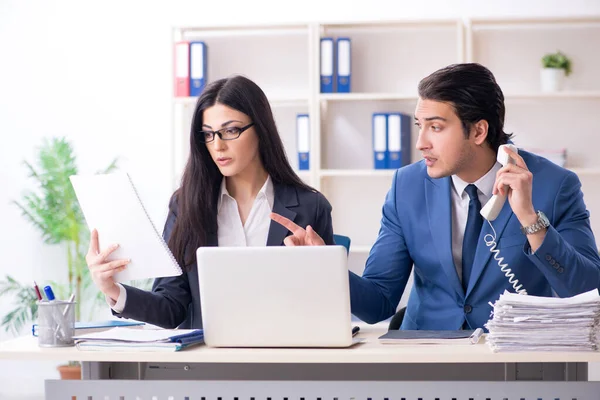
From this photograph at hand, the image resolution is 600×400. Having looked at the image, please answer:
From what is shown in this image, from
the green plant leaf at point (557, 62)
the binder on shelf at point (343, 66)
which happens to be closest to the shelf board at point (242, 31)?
the binder on shelf at point (343, 66)

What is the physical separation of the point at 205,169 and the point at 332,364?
74cm

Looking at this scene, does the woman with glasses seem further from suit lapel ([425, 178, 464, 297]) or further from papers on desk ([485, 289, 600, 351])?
papers on desk ([485, 289, 600, 351])

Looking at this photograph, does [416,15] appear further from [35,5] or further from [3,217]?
[3,217]

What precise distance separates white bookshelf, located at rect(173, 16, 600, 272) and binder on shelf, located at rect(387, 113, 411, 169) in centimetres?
9

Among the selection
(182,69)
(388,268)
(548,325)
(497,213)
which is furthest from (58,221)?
(548,325)

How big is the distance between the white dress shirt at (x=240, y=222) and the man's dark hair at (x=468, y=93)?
1.85 feet

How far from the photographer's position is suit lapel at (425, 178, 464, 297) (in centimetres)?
234

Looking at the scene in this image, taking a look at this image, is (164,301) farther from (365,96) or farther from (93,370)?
(365,96)

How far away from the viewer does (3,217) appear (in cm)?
551

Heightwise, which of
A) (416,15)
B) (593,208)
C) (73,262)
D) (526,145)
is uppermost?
(416,15)

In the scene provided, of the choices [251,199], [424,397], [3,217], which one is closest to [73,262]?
[3,217]

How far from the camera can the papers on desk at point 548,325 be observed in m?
1.79

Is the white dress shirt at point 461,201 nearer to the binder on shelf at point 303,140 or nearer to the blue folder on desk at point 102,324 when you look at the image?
the blue folder on desk at point 102,324

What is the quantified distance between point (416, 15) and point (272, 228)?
9.82 feet
